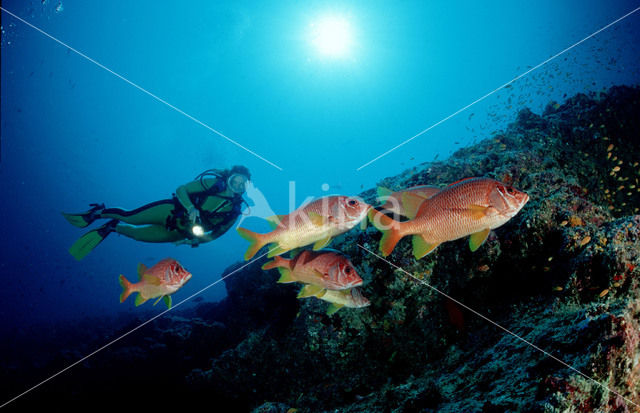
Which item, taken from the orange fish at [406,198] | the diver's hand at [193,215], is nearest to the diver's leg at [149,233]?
the diver's hand at [193,215]

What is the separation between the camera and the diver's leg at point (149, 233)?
8547mm

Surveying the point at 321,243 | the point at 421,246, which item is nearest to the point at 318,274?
the point at 321,243

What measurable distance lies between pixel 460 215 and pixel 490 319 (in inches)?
82.4

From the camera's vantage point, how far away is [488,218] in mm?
2268

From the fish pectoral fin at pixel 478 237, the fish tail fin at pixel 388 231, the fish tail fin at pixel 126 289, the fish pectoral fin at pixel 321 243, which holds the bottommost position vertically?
the fish pectoral fin at pixel 478 237

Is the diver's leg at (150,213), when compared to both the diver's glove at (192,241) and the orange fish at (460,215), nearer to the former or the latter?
the diver's glove at (192,241)

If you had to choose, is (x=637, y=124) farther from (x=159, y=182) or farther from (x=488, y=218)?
(x=159, y=182)

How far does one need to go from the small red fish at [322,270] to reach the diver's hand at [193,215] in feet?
15.9

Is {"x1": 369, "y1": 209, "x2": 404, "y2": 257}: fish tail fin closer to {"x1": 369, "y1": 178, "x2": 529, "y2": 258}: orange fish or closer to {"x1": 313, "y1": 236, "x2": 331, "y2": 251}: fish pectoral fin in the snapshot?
{"x1": 369, "y1": 178, "x2": 529, "y2": 258}: orange fish

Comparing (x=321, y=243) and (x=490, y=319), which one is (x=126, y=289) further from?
(x=490, y=319)

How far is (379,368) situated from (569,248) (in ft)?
9.76

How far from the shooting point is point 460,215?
90.3 inches

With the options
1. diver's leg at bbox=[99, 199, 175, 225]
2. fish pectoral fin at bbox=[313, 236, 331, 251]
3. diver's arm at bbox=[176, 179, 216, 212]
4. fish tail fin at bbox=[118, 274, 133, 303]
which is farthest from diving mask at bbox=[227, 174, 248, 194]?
fish pectoral fin at bbox=[313, 236, 331, 251]

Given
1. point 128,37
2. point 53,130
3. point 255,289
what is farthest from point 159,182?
point 255,289
